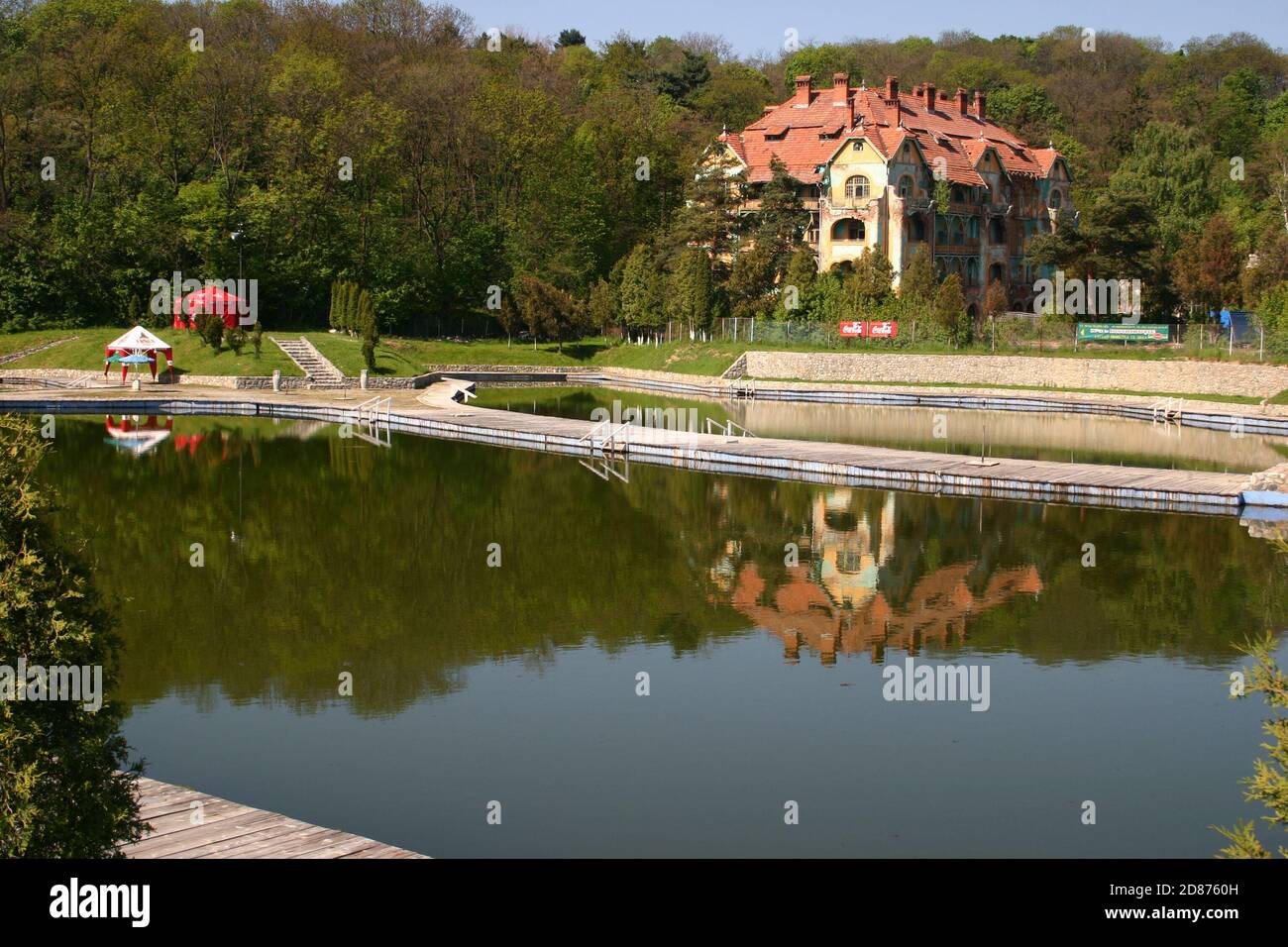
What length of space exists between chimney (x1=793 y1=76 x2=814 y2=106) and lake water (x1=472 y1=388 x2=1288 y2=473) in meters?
24.6

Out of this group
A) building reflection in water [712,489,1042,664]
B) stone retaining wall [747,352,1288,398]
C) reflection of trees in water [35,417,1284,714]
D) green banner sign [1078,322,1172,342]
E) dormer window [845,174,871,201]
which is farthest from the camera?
dormer window [845,174,871,201]

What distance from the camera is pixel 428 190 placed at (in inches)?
3029

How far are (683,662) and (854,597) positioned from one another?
16.0ft

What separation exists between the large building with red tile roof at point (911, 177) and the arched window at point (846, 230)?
5cm

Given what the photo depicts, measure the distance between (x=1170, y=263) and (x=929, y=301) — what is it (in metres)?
12.0

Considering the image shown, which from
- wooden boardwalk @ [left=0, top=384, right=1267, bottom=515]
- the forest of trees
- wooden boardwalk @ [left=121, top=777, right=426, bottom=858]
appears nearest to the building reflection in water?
wooden boardwalk @ [left=0, top=384, right=1267, bottom=515]

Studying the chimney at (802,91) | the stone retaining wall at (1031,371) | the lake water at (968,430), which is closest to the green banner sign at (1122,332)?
the stone retaining wall at (1031,371)

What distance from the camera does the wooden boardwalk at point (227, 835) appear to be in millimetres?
11469

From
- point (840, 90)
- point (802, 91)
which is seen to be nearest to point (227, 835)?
point (840, 90)

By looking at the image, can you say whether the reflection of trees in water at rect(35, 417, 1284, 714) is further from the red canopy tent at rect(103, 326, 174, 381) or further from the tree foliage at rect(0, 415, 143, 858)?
the red canopy tent at rect(103, 326, 174, 381)

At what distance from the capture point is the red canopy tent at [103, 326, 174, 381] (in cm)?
5422

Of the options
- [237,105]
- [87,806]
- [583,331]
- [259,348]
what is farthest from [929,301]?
[87,806]

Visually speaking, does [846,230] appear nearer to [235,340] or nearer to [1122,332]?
[1122,332]
